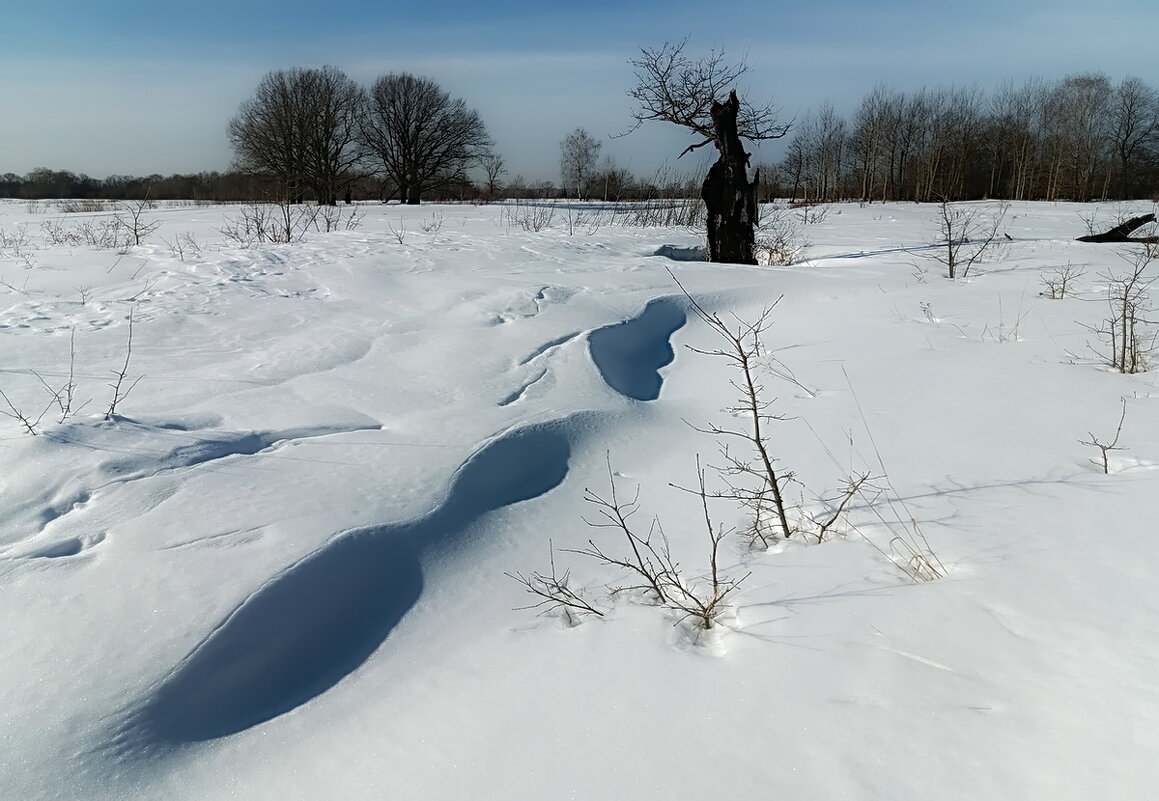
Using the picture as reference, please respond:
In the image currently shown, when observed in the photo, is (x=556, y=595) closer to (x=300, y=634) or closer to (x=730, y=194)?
(x=300, y=634)

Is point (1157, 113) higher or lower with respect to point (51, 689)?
higher

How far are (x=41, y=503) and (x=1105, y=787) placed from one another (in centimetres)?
296

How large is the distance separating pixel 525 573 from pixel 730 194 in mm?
7338

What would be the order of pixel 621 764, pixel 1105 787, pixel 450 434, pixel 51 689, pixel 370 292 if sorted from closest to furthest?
pixel 1105 787 < pixel 621 764 < pixel 51 689 < pixel 450 434 < pixel 370 292

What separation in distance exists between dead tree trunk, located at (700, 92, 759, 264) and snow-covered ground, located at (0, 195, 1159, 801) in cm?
448

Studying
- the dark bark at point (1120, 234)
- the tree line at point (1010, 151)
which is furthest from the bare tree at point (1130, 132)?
the dark bark at point (1120, 234)

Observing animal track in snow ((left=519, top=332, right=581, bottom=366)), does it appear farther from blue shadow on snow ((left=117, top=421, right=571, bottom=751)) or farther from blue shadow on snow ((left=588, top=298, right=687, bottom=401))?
blue shadow on snow ((left=117, top=421, right=571, bottom=751))

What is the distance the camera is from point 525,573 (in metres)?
2.36

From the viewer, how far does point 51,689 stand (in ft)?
5.28

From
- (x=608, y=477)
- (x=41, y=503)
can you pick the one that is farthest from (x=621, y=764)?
(x=41, y=503)

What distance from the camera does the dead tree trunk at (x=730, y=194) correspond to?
8.46 metres

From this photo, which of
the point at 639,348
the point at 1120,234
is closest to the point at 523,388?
the point at 639,348

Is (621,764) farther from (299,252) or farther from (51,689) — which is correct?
(299,252)

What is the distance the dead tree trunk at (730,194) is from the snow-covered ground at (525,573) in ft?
14.7
